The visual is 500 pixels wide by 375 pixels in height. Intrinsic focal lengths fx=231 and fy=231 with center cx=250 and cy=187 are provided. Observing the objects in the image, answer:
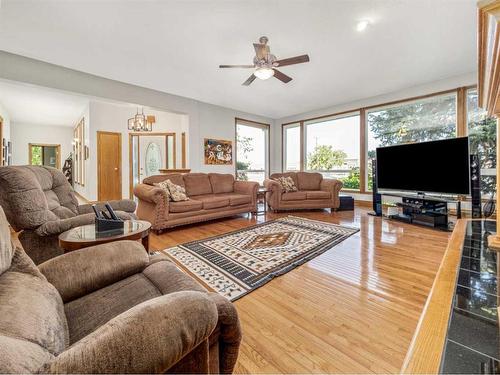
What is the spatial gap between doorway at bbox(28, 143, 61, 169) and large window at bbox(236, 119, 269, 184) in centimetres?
745

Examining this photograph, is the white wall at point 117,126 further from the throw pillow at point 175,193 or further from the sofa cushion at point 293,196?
the sofa cushion at point 293,196

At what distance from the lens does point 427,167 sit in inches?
143

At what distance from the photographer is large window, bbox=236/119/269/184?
22.6ft

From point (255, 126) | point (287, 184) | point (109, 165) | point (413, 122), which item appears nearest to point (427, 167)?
point (413, 122)

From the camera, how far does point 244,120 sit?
680 centimetres

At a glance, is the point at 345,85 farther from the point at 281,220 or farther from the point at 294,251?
the point at 294,251

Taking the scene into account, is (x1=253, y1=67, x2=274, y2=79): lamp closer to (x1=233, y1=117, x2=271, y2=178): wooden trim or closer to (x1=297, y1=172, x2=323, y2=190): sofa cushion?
(x1=297, y1=172, x2=323, y2=190): sofa cushion

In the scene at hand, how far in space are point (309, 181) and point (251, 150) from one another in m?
2.45

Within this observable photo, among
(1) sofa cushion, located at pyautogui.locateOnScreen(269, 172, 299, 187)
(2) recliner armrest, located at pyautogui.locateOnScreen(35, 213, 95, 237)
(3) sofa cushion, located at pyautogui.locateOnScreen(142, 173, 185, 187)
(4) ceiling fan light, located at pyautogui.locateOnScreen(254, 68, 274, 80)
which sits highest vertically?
(4) ceiling fan light, located at pyautogui.locateOnScreen(254, 68, 274, 80)

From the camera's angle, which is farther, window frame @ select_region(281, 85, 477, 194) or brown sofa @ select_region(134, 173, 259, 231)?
window frame @ select_region(281, 85, 477, 194)

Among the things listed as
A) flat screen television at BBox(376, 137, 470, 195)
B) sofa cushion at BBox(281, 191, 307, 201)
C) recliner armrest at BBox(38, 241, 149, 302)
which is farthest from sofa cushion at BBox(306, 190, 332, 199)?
recliner armrest at BBox(38, 241, 149, 302)

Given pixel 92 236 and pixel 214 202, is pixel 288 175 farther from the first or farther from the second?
pixel 92 236

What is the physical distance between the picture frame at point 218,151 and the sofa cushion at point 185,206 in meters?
2.38

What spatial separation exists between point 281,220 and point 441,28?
3.32 metres
